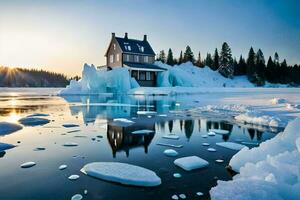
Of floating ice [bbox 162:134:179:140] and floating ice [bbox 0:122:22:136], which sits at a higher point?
floating ice [bbox 0:122:22:136]

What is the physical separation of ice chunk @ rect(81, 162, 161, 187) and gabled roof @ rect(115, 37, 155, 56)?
121ft

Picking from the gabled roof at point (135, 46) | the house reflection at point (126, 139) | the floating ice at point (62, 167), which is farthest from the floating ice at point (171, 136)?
the gabled roof at point (135, 46)

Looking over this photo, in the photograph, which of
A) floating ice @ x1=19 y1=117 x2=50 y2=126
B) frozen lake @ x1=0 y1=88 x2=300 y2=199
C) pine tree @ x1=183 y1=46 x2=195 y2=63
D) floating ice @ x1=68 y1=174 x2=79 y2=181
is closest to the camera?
frozen lake @ x1=0 y1=88 x2=300 y2=199

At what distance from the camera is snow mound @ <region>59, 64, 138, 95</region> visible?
1375 inches

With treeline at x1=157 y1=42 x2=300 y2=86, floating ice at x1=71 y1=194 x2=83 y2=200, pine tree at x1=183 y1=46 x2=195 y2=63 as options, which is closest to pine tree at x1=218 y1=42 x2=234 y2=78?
treeline at x1=157 y1=42 x2=300 y2=86

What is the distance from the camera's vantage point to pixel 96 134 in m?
8.78

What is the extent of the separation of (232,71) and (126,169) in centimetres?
6152

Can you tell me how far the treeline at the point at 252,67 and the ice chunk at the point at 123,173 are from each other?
59.7 metres

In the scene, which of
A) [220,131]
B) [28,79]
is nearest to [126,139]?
[220,131]

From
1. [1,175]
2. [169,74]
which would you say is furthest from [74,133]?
[169,74]

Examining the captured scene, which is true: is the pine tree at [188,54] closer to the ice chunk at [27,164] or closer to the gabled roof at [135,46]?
the gabled roof at [135,46]

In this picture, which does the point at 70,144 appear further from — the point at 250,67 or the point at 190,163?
the point at 250,67

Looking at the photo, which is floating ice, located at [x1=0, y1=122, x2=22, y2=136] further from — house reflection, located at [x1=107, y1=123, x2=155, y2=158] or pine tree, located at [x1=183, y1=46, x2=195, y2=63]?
pine tree, located at [x1=183, y1=46, x2=195, y2=63]

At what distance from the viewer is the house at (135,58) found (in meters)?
40.5
